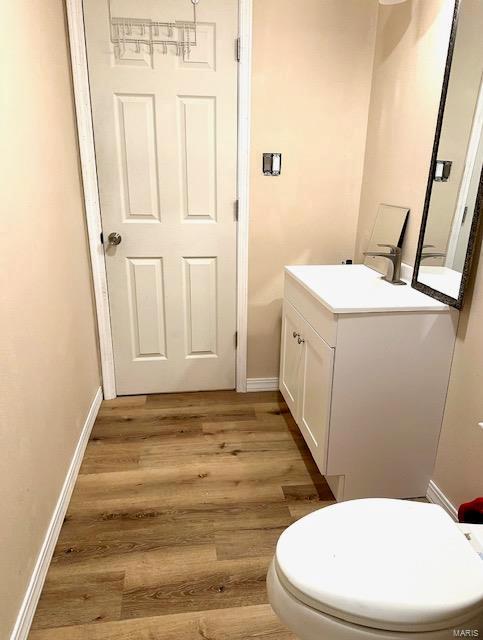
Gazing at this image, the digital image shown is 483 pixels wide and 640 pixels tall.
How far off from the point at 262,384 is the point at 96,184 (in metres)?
1.50

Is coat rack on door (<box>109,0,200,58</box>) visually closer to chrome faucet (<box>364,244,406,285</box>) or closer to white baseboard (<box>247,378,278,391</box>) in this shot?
chrome faucet (<box>364,244,406,285</box>)

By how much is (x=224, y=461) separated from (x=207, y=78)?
6.27 feet

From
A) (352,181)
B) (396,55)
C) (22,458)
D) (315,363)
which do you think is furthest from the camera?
(352,181)

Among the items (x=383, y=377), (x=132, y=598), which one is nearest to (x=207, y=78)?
(x=383, y=377)

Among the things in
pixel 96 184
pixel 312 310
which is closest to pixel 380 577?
pixel 312 310

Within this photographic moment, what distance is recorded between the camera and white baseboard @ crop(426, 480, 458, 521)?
177cm

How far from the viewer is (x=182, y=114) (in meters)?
2.42

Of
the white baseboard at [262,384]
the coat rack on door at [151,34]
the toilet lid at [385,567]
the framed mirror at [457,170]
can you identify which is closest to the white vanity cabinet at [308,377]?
the white baseboard at [262,384]

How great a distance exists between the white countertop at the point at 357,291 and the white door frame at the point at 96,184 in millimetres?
516

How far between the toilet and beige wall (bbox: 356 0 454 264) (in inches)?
49.7

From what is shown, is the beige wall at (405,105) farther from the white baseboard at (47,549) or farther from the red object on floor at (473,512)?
the white baseboard at (47,549)

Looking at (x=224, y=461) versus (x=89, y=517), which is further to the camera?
(x=224, y=461)

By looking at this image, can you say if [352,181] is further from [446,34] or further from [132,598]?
[132,598]

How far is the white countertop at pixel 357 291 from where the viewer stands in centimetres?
170
